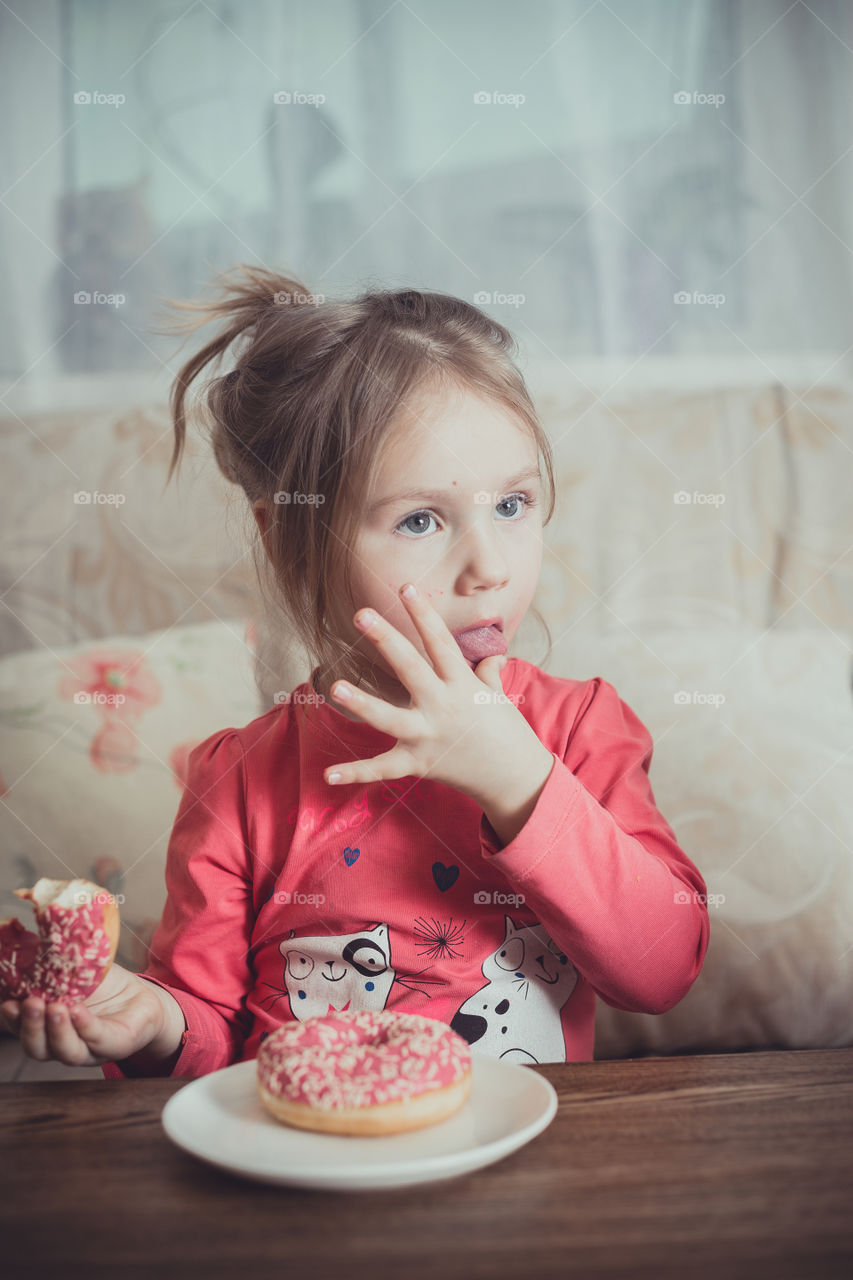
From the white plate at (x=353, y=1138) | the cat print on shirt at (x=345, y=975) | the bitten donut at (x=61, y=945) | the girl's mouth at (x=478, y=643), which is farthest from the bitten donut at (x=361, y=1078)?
the girl's mouth at (x=478, y=643)

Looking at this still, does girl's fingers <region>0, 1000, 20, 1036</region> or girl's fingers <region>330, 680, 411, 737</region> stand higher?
girl's fingers <region>330, 680, 411, 737</region>

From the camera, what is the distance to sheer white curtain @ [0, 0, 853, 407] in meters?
1.66

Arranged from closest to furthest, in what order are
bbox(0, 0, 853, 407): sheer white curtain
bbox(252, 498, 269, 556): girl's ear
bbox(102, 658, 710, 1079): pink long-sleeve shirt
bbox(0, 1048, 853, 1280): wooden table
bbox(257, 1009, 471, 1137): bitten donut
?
bbox(0, 1048, 853, 1280): wooden table < bbox(257, 1009, 471, 1137): bitten donut < bbox(102, 658, 710, 1079): pink long-sleeve shirt < bbox(252, 498, 269, 556): girl's ear < bbox(0, 0, 853, 407): sheer white curtain

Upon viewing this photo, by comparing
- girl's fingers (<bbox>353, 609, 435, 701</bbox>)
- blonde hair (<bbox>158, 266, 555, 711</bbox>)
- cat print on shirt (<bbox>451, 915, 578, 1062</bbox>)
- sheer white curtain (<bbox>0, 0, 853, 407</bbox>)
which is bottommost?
cat print on shirt (<bbox>451, 915, 578, 1062</bbox>)

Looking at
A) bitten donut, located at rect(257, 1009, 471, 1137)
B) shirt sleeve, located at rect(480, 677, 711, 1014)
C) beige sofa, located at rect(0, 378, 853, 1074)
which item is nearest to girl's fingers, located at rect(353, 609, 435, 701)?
shirt sleeve, located at rect(480, 677, 711, 1014)

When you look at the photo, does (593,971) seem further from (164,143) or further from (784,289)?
(164,143)

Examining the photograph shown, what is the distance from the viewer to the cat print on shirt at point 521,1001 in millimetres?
854

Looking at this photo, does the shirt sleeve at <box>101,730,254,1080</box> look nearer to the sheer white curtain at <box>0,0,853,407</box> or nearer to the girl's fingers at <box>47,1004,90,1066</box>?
the girl's fingers at <box>47,1004,90,1066</box>

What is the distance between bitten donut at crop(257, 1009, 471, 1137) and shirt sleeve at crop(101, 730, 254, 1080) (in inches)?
12.1

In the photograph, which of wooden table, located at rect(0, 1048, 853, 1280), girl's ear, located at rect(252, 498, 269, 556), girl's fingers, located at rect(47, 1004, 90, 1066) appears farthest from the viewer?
girl's ear, located at rect(252, 498, 269, 556)

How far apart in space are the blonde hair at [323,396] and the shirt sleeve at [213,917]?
7.2 inches

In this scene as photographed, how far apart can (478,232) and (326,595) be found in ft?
3.21

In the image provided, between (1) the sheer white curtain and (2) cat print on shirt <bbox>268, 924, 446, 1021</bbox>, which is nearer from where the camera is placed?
(2) cat print on shirt <bbox>268, 924, 446, 1021</bbox>

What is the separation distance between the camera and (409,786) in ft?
3.06
